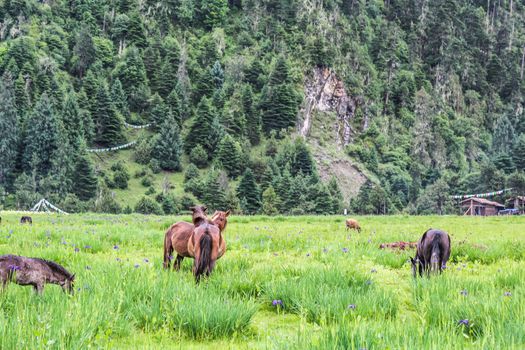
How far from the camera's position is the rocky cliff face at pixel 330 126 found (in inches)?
4341

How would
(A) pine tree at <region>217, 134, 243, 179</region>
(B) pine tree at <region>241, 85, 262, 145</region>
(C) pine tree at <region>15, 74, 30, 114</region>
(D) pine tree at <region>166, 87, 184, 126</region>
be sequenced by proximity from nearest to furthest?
(C) pine tree at <region>15, 74, 30, 114</region>, (A) pine tree at <region>217, 134, 243, 179</region>, (D) pine tree at <region>166, 87, 184, 126</region>, (B) pine tree at <region>241, 85, 262, 145</region>

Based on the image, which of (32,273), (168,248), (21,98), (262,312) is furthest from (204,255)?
(21,98)

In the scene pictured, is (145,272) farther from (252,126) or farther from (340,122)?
(340,122)

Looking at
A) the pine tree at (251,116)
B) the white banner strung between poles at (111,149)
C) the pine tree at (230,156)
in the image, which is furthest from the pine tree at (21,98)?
the pine tree at (251,116)

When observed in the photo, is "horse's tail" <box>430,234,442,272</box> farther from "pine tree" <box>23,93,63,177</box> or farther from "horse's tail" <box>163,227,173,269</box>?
"pine tree" <box>23,93,63,177</box>

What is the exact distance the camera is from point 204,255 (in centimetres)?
700

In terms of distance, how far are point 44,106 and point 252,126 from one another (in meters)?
47.5

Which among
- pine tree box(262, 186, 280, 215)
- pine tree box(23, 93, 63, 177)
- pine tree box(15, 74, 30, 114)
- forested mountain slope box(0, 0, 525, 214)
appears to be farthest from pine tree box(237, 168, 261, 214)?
pine tree box(15, 74, 30, 114)

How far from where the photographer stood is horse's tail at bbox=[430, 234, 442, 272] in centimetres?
779

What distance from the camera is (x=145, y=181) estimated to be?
8656 cm

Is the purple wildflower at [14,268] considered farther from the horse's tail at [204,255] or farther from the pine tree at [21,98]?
the pine tree at [21,98]

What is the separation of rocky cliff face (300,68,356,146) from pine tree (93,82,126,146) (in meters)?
50.9

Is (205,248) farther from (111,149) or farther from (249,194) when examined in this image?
(111,149)

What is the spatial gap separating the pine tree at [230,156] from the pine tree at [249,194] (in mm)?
13401
